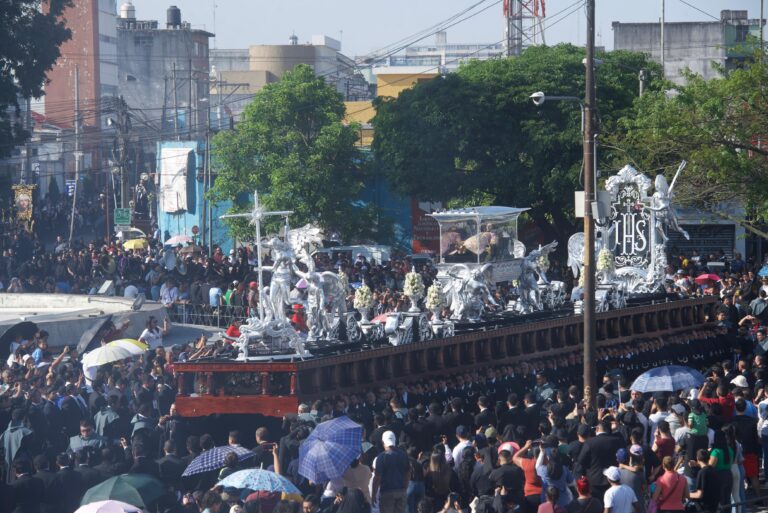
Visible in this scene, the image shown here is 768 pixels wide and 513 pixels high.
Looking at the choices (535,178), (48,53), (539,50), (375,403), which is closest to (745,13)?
(539,50)

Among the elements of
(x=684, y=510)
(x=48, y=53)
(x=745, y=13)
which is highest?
(x=745, y=13)

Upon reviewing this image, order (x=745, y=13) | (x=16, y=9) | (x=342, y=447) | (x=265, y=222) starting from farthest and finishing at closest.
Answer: (x=745, y=13) < (x=265, y=222) < (x=16, y=9) < (x=342, y=447)

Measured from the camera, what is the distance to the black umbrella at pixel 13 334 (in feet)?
86.6

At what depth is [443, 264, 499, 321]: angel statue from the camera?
86.3 ft

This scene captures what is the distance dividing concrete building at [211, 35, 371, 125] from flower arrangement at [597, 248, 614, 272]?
49.9 meters

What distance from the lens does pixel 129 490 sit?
40.5 feet

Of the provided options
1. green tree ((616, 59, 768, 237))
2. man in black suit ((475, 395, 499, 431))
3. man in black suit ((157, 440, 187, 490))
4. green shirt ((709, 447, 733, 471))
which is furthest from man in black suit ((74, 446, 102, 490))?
green tree ((616, 59, 768, 237))

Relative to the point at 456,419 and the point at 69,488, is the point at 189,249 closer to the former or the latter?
the point at 456,419

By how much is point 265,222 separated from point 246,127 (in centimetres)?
→ 307

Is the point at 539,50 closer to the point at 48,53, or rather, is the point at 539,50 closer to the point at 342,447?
the point at 48,53

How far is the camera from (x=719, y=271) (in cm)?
3769

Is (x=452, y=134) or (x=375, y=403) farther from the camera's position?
(x=452, y=134)

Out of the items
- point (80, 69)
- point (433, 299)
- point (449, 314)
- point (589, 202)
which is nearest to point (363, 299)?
point (433, 299)

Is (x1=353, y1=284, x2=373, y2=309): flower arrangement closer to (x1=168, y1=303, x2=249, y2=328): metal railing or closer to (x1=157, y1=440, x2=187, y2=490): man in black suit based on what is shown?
(x1=168, y1=303, x2=249, y2=328): metal railing
